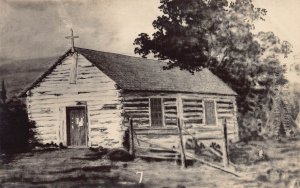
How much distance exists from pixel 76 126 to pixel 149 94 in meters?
0.73

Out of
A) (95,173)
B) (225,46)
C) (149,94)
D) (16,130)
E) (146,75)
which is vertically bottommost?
(95,173)

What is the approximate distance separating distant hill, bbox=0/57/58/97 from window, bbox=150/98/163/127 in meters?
0.98

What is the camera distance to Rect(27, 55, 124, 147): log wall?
462 cm

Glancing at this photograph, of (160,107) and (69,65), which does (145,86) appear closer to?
(160,107)

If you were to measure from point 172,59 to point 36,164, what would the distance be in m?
1.53

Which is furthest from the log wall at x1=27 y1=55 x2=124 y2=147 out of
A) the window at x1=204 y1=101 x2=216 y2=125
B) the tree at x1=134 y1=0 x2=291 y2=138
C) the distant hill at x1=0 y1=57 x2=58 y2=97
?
the window at x1=204 y1=101 x2=216 y2=125

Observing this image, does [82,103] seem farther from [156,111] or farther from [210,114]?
[210,114]

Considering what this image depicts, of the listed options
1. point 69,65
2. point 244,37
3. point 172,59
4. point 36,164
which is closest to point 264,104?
point 244,37

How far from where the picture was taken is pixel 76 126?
4.78m

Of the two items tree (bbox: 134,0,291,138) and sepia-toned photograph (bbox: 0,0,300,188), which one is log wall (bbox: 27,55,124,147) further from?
tree (bbox: 134,0,291,138)

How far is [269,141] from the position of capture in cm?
491

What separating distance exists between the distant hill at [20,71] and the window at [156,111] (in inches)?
38.6

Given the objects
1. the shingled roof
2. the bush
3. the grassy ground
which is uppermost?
the shingled roof

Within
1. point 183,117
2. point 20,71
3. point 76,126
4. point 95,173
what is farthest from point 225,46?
point 20,71
